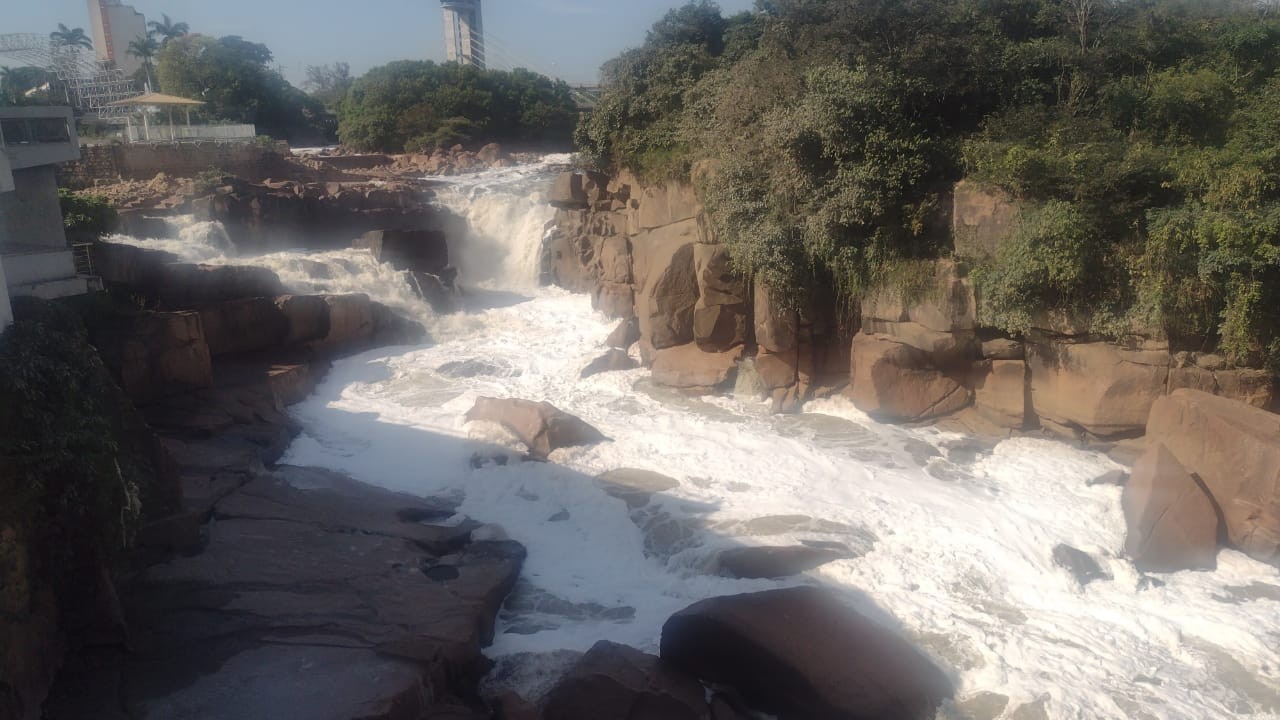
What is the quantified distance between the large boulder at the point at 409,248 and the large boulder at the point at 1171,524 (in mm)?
15477

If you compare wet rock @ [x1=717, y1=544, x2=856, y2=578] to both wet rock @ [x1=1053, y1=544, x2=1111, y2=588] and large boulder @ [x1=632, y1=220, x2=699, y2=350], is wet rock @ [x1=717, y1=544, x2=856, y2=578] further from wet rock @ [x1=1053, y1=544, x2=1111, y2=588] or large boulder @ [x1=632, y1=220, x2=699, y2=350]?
large boulder @ [x1=632, y1=220, x2=699, y2=350]

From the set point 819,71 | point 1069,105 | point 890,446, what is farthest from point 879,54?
point 890,446

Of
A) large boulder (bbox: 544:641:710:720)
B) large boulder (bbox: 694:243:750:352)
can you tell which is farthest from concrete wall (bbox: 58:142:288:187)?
large boulder (bbox: 544:641:710:720)

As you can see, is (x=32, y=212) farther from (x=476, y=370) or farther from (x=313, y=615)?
(x=313, y=615)

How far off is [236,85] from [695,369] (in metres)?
32.6

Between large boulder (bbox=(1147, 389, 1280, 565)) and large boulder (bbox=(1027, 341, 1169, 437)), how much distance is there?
0.71 metres

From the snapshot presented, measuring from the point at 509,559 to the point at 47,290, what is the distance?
6325 millimetres

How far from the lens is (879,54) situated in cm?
1239

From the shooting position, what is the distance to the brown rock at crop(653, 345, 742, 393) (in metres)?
13.4

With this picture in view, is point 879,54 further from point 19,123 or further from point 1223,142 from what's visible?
point 19,123

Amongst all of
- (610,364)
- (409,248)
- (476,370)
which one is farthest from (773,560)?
(409,248)

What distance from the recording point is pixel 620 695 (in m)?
5.65

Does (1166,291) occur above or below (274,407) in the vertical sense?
above

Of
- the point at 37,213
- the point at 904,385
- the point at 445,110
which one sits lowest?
the point at 904,385
